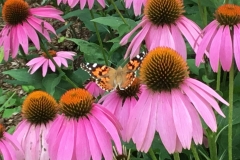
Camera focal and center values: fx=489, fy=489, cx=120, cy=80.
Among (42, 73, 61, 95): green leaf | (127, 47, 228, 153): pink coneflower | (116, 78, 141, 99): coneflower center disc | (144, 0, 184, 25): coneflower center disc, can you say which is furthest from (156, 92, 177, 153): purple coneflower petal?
(42, 73, 61, 95): green leaf

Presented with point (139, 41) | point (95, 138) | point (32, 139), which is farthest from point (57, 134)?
point (139, 41)

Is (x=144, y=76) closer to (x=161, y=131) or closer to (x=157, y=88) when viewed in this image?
(x=157, y=88)

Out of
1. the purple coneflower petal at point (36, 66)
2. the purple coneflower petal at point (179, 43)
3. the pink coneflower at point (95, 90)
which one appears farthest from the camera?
the purple coneflower petal at point (36, 66)

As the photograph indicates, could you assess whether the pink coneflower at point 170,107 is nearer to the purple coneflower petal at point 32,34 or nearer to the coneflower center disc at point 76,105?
the coneflower center disc at point 76,105

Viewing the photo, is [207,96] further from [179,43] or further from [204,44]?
[179,43]

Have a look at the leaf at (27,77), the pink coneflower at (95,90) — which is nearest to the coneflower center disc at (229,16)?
the pink coneflower at (95,90)

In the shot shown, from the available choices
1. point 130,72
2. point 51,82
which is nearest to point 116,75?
point 130,72

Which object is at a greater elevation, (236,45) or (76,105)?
(236,45)
